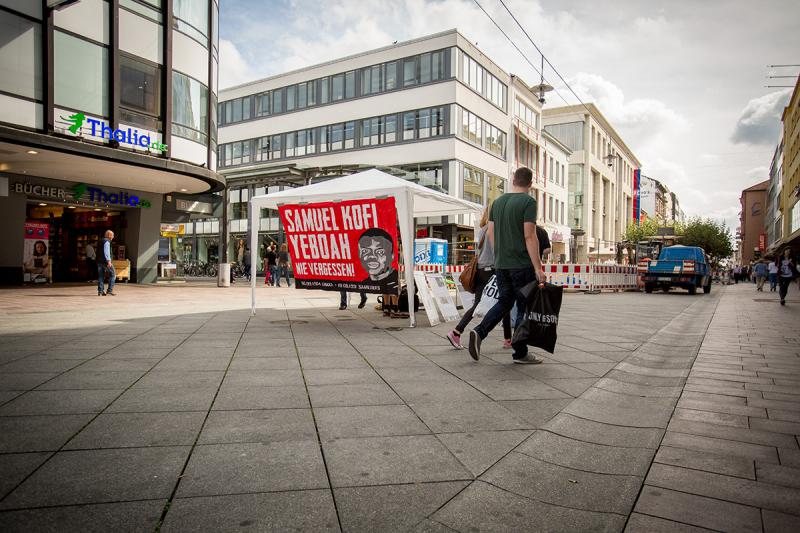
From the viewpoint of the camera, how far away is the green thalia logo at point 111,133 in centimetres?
1512

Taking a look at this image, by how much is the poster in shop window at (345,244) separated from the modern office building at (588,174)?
157ft

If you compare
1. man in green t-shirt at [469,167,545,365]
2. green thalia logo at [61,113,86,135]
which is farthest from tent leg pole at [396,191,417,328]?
green thalia logo at [61,113,86,135]

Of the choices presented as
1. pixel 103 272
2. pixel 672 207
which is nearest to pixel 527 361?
pixel 103 272

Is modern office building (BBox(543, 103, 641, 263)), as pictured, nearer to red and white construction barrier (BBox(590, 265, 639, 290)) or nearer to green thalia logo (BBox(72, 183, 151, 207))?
red and white construction barrier (BBox(590, 265, 639, 290))

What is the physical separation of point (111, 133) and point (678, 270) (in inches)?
851

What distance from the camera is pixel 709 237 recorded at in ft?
211

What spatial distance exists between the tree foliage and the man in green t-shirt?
65894 mm

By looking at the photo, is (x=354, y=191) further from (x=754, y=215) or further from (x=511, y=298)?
(x=754, y=215)

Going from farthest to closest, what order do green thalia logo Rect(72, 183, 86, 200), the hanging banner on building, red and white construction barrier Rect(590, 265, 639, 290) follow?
red and white construction barrier Rect(590, 265, 639, 290) → green thalia logo Rect(72, 183, 86, 200) → the hanging banner on building

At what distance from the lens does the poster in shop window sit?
28.2 ft

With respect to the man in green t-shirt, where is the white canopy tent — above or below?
above

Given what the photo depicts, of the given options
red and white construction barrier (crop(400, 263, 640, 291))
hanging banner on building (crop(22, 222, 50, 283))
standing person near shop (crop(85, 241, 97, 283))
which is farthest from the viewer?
standing person near shop (crop(85, 241, 97, 283))

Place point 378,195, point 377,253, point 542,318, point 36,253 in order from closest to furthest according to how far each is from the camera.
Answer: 1. point 542,318
2. point 378,195
3. point 377,253
4. point 36,253

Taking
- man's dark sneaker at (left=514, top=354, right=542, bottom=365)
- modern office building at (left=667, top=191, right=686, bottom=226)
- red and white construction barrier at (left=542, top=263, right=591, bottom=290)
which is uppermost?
modern office building at (left=667, top=191, right=686, bottom=226)
